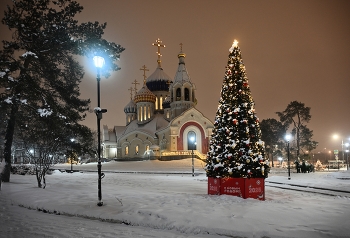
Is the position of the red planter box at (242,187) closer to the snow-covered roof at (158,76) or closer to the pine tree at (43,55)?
the pine tree at (43,55)

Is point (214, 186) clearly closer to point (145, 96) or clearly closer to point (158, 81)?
point (145, 96)

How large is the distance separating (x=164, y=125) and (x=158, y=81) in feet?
40.9

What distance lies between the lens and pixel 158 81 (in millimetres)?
63594

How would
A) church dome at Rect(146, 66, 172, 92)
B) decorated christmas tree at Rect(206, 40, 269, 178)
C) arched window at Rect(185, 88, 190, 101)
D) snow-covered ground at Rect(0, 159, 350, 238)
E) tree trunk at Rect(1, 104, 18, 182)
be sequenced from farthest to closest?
church dome at Rect(146, 66, 172, 92)
arched window at Rect(185, 88, 190, 101)
tree trunk at Rect(1, 104, 18, 182)
decorated christmas tree at Rect(206, 40, 269, 178)
snow-covered ground at Rect(0, 159, 350, 238)

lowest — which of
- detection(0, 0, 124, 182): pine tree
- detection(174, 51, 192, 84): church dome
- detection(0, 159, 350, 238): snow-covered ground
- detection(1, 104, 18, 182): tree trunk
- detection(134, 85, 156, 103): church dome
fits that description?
detection(0, 159, 350, 238): snow-covered ground

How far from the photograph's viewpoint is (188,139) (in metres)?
49.2

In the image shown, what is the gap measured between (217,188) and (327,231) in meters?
6.08

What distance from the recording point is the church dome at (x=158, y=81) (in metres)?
63.5

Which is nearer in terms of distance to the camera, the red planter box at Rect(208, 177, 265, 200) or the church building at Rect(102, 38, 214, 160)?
the red planter box at Rect(208, 177, 265, 200)

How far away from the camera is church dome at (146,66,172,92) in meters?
63.5

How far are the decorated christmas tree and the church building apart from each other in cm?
2827

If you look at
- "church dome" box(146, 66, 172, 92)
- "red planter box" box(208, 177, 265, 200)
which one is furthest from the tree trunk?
"church dome" box(146, 66, 172, 92)

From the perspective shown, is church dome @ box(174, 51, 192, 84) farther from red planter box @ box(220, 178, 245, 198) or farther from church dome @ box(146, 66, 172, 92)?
red planter box @ box(220, 178, 245, 198)

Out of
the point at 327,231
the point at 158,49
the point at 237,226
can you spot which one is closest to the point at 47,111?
the point at 237,226
